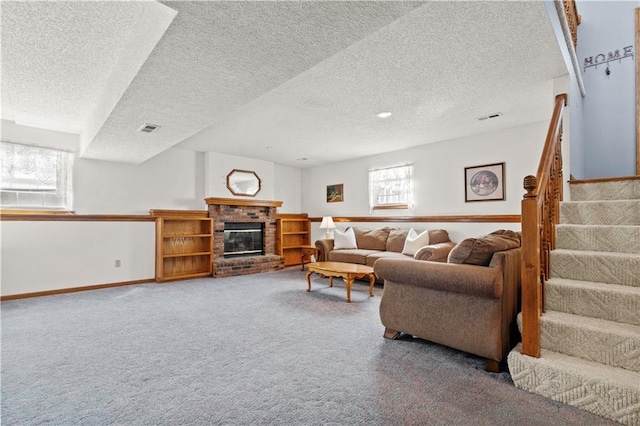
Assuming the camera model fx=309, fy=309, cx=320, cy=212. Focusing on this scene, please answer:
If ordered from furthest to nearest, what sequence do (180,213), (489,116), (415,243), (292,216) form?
1. (292,216)
2. (180,213)
3. (415,243)
4. (489,116)

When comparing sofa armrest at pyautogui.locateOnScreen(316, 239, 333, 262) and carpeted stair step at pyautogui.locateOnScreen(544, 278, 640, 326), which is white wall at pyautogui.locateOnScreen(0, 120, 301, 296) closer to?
sofa armrest at pyautogui.locateOnScreen(316, 239, 333, 262)

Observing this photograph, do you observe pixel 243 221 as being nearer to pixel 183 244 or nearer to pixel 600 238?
pixel 183 244

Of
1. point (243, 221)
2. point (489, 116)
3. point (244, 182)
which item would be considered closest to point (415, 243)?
point (489, 116)

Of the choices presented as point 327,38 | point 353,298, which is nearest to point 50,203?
point 353,298

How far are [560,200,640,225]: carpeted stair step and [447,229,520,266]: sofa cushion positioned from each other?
83 centimetres

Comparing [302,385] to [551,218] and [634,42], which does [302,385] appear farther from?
[634,42]

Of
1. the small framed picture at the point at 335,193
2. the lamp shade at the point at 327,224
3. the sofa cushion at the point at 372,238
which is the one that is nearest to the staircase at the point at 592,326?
the sofa cushion at the point at 372,238

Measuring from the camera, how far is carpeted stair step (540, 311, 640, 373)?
168 centimetres

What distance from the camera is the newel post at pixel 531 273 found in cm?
185

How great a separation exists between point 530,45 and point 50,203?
6.19 metres

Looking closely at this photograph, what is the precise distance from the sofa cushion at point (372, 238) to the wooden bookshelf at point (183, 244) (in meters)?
2.90

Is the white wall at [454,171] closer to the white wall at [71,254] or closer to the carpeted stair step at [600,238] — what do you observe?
the carpeted stair step at [600,238]

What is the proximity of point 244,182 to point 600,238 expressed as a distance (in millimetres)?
5732

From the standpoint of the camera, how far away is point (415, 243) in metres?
5.13
